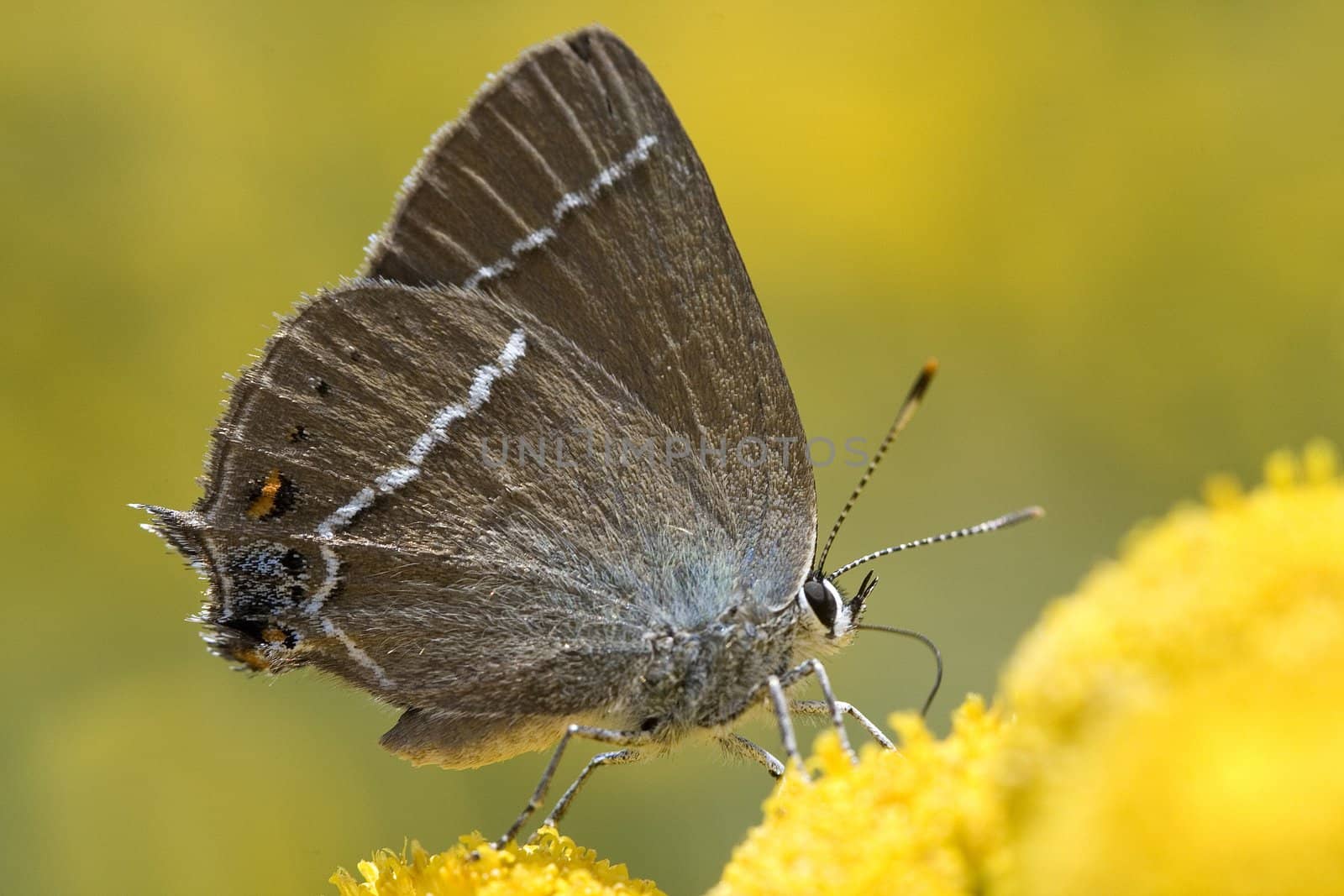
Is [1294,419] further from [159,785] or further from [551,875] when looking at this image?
[159,785]

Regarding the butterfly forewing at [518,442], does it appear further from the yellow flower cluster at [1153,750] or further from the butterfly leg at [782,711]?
the yellow flower cluster at [1153,750]

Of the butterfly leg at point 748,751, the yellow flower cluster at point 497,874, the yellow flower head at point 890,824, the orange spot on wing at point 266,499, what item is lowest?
the yellow flower cluster at point 497,874

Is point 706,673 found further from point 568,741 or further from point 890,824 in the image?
point 890,824

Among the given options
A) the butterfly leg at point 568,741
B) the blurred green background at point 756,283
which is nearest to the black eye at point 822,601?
the butterfly leg at point 568,741

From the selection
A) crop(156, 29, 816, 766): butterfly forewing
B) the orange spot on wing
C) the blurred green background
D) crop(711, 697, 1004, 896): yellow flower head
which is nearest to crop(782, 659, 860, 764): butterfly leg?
crop(156, 29, 816, 766): butterfly forewing

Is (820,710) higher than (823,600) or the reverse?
the reverse

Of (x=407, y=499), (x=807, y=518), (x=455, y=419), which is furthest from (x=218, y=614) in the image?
(x=807, y=518)

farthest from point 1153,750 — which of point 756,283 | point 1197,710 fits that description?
point 756,283
